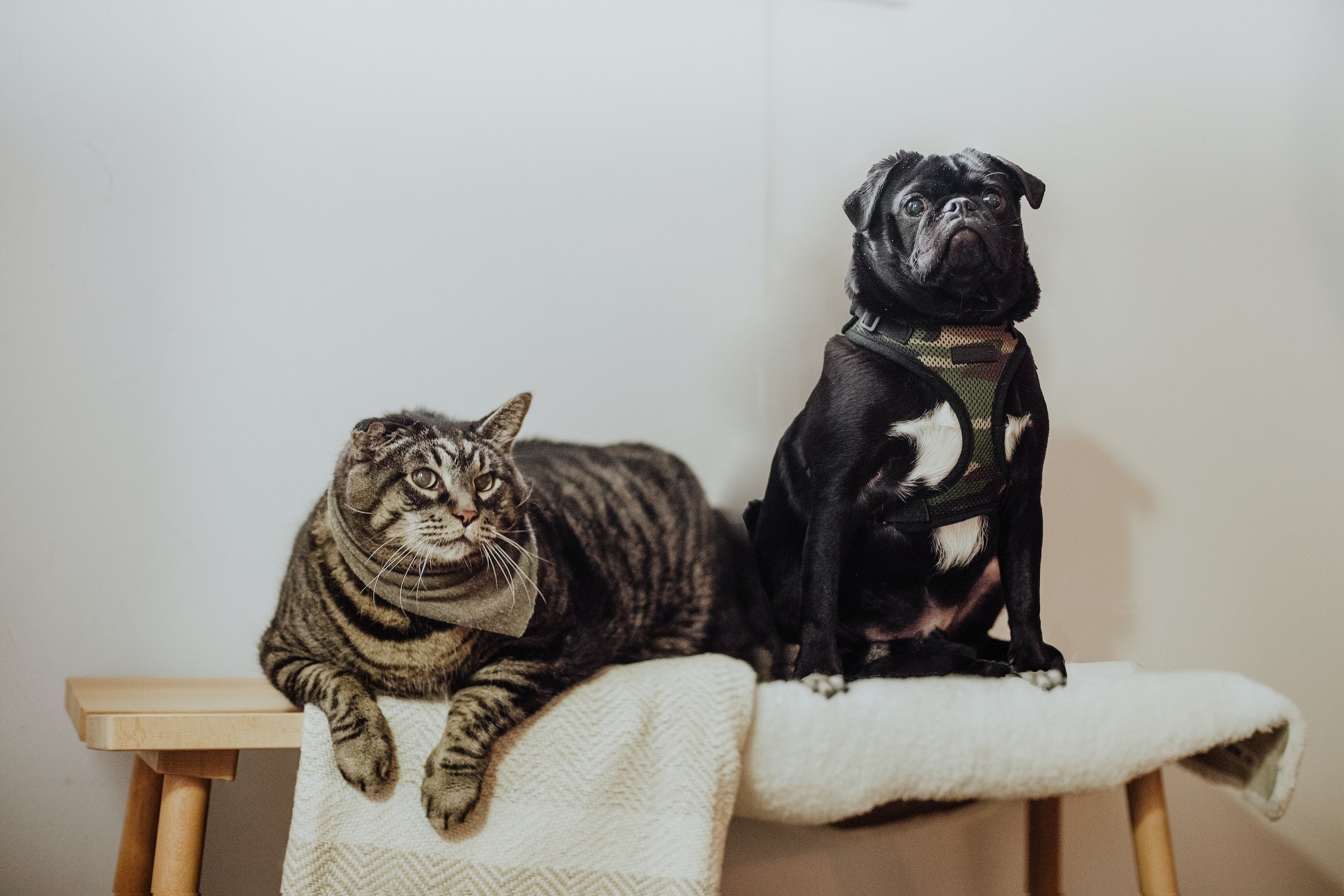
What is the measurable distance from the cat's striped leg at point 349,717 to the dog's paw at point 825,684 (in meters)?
0.41

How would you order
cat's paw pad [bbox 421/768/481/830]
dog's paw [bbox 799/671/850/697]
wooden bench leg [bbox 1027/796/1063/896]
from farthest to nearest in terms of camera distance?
wooden bench leg [bbox 1027/796/1063/896], dog's paw [bbox 799/671/850/697], cat's paw pad [bbox 421/768/481/830]

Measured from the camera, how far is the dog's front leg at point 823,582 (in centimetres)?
89

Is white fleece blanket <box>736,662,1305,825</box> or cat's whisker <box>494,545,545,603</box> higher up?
cat's whisker <box>494,545,545,603</box>

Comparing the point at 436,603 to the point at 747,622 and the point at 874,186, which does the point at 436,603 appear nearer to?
the point at 747,622

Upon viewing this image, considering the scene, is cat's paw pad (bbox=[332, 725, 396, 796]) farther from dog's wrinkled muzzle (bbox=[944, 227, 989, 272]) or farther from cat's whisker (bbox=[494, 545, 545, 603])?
dog's wrinkled muzzle (bbox=[944, 227, 989, 272])

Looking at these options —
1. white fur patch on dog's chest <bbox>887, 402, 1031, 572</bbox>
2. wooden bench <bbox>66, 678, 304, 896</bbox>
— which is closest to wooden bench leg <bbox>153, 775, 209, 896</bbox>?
wooden bench <bbox>66, 678, 304, 896</bbox>

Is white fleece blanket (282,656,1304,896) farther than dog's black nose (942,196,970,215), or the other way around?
dog's black nose (942,196,970,215)

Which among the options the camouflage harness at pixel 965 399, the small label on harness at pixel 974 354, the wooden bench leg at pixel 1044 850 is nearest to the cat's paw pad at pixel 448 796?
the camouflage harness at pixel 965 399

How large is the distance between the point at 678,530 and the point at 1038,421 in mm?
448

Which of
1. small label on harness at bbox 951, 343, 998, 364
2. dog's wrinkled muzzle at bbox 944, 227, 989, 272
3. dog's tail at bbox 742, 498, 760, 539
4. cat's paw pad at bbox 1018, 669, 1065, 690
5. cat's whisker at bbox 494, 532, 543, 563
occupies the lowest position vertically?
cat's paw pad at bbox 1018, 669, 1065, 690

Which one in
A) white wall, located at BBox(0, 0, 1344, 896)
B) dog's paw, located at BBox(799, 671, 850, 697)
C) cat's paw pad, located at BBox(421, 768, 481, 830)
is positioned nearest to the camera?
cat's paw pad, located at BBox(421, 768, 481, 830)

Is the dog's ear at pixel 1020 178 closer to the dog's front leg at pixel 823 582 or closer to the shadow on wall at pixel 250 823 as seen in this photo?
the dog's front leg at pixel 823 582

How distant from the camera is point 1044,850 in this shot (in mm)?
1183

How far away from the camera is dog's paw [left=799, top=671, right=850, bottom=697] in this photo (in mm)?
854
